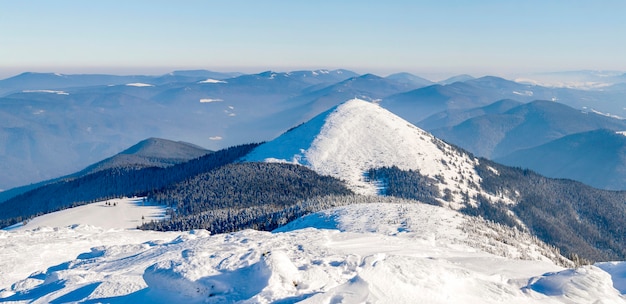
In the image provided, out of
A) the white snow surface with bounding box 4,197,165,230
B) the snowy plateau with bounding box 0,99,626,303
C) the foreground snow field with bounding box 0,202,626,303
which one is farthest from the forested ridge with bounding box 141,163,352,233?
the foreground snow field with bounding box 0,202,626,303

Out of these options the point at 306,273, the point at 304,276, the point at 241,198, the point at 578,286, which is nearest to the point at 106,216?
the point at 241,198

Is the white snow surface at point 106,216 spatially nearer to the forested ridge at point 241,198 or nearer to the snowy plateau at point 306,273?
the forested ridge at point 241,198

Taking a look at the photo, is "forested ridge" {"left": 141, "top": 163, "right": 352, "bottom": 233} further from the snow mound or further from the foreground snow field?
the snow mound

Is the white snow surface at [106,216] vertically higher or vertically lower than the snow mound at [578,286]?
lower

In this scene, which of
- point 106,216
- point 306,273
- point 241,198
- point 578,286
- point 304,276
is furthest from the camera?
point 241,198

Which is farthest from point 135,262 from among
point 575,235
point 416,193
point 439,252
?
point 575,235

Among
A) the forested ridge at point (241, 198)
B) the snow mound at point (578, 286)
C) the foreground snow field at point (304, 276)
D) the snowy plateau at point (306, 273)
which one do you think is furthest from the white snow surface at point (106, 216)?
the snow mound at point (578, 286)

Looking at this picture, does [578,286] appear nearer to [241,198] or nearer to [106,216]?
[241,198]

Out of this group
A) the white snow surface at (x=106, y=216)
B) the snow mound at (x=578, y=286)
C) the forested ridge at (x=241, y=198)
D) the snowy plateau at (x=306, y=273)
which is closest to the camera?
the snowy plateau at (x=306, y=273)

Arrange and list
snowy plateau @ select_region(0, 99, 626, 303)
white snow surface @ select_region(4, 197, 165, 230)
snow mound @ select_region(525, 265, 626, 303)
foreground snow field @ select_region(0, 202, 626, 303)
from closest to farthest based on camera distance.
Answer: foreground snow field @ select_region(0, 202, 626, 303) → snowy plateau @ select_region(0, 99, 626, 303) → snow mound @ select_region(525, 265, 626, 303) → white snow surface @ select_region(4, 197, 165, 230)

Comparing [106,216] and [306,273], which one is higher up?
[306,273]

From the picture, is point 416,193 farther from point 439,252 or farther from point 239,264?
point 239,264

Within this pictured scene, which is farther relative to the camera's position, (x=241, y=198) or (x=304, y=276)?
(x=241, y=198)
